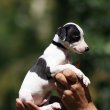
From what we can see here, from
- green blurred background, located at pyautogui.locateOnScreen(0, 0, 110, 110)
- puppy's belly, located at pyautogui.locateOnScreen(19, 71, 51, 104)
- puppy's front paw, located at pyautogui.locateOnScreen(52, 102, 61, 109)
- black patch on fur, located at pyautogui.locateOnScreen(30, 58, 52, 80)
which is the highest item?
black patch on fur, located at pyautogui.locateOnScreen(30, 58, 52, 80)

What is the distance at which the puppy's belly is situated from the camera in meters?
6.05

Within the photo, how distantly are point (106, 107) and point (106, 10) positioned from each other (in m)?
1.31

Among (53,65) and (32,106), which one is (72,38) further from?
(32,106)

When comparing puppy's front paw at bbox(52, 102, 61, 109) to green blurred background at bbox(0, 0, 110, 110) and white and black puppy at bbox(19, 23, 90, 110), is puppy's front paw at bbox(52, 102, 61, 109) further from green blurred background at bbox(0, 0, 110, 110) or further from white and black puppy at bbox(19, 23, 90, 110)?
green blurred background at bbox(0, 0, 110, 110)

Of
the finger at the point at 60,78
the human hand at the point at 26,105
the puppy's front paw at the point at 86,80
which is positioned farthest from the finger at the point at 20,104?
the puppy's front paw at the point at 86,80

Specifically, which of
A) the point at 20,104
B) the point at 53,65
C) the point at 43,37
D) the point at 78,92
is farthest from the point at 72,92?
the point at 43,37

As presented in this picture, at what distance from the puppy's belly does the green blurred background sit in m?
2.82

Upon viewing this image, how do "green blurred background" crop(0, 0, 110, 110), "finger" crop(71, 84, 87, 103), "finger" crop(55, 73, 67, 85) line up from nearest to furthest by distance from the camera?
"finger" crop(55, 73, 67, 85) < "finger" crop(71, 84, 87, 103) < "green blurred background" crop(0, 0, 110, 110)

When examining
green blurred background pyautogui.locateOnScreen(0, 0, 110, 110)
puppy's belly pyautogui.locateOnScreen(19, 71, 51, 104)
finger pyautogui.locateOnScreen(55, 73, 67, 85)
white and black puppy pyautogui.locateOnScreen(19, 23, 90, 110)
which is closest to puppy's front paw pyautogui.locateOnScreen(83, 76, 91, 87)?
white and black puppy pyautogui.locateOnScreen(19, 23, 90, 110)

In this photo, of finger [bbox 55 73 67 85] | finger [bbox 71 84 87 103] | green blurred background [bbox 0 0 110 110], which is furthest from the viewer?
green blurred background [bbox 0 0 110 110]

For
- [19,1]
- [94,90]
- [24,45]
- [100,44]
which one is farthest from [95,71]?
[19,1]

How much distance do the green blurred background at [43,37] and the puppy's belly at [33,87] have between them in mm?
2817

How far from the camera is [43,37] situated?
58.4 feet

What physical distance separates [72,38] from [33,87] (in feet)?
1.46
